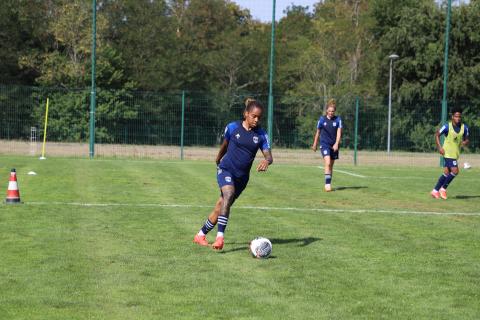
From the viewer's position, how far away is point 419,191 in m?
18.7

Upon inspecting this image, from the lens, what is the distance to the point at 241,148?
32.4 ft

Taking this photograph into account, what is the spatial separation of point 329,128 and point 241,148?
8.60 m

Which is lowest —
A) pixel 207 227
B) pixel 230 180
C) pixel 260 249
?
pixel 260 249

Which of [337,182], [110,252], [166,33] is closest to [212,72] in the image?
[166,33]

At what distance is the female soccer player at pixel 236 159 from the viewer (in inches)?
382

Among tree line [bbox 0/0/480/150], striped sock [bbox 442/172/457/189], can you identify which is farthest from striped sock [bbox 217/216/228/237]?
tree line [bbox 0/0/480/150]

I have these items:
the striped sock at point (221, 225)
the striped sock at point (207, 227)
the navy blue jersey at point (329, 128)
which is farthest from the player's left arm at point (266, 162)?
the navy blue jersey at point (329, 128)

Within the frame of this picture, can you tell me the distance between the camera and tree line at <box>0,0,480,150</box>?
47812 millimetres

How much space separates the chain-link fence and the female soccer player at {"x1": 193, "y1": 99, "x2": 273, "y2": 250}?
2144 cm

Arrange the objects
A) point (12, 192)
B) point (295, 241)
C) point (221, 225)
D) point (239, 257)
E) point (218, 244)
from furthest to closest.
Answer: point (12, 192) → point (295, 241) → point (221, 225) → point (218, 244) → point (239, 257)

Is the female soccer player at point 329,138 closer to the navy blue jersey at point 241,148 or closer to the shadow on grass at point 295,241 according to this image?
the shadow on grass at point 295,241

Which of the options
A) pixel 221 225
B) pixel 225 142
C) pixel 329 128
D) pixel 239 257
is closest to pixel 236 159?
pixel 225 142

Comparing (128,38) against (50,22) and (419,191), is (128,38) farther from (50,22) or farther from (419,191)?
(419,191)

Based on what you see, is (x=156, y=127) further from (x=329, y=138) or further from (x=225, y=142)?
(x=225, y=142)
